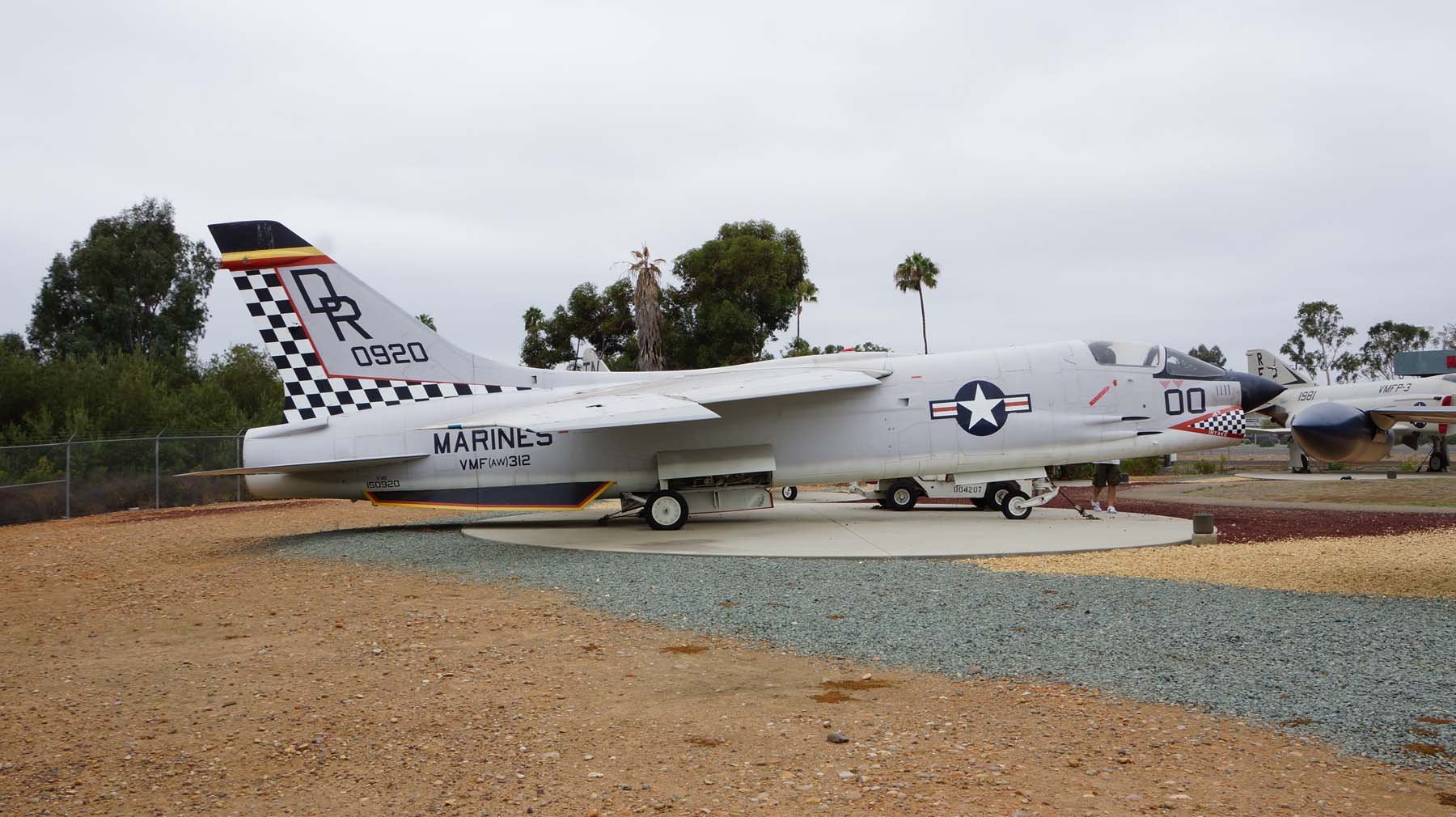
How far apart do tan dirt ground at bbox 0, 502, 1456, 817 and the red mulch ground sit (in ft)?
29.1

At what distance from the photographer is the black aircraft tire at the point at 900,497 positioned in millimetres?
17125

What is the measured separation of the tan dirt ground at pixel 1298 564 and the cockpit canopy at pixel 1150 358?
4019mm

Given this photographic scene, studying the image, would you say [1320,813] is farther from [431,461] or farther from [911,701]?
[431,461]

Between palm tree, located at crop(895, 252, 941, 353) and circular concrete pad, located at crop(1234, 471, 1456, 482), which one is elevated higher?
palm tree, located at crop(895, 252, 941, 353)

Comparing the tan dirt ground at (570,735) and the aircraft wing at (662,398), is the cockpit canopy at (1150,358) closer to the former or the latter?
the aircraft wing at (662,398)

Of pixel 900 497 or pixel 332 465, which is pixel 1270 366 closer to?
pixel 900 497

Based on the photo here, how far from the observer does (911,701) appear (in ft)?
15.8

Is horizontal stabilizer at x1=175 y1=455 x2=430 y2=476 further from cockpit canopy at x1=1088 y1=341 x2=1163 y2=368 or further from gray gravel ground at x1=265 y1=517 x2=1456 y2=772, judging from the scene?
cockpit canopy at x1=1088 y1=341 x2=1163 y2=368

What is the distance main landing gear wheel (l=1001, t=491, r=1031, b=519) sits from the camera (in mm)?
14602

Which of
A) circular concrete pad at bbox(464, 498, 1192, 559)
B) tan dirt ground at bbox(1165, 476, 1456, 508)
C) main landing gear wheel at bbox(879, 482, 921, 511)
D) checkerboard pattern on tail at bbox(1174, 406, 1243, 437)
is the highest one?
checkerboard pattern on tail at bbox(1174, 406, 1243, 437)

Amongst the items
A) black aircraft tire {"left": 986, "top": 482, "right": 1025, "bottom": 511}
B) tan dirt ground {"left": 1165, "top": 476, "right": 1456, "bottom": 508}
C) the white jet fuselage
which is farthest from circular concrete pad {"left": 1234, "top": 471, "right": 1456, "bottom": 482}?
the white jet fuselage

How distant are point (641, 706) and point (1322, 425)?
398cm

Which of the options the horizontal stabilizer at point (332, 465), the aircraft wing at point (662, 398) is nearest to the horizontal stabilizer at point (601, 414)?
the aircraft wing at point (662, 398)

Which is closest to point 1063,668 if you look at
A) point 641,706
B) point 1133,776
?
point 1133,776
